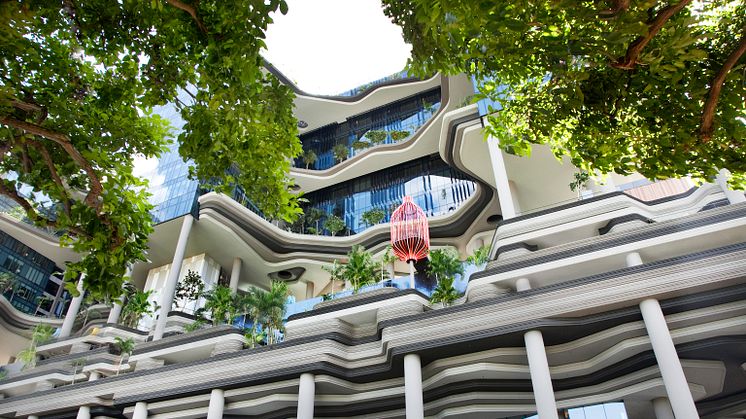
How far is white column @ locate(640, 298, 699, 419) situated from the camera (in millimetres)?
10258

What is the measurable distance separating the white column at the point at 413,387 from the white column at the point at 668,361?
6032 millimetres

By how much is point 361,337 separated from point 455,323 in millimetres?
4949

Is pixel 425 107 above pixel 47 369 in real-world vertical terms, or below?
above

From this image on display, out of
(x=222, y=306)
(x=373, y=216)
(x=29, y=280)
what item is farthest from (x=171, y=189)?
(x=29, y=280)

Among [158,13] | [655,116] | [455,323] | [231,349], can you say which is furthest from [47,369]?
[655,116]

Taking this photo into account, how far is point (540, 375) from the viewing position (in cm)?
1207

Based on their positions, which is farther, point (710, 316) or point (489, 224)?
point (489, 224)

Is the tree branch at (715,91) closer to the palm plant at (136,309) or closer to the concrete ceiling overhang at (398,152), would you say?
the concrete ceiling overhang at (398,152)

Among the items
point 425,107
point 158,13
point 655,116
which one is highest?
point 425,107

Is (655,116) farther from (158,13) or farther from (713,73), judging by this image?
(158,13)

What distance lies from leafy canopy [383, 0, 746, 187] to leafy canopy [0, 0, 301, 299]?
2567 millimetres

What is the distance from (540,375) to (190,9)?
11.1 m

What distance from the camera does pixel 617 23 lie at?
4.61 meters

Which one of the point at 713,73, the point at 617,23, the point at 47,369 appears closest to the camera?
the point at 617,23
